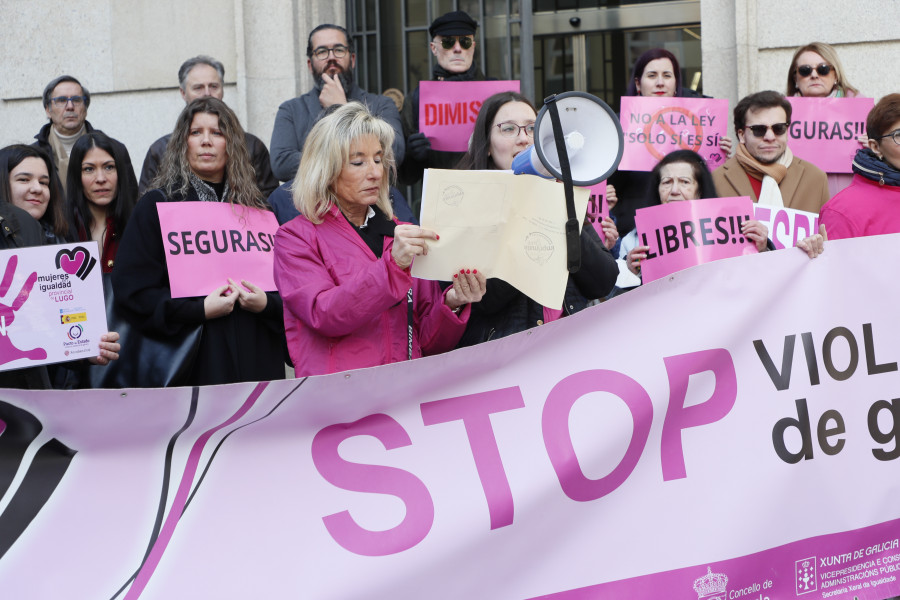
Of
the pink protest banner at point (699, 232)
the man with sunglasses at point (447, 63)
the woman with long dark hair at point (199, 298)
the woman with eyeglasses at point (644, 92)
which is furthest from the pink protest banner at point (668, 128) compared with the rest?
the woman with long dark hair at point (199, 298)

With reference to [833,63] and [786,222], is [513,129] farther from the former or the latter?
[833,63]

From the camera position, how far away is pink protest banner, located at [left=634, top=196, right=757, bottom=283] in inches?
154

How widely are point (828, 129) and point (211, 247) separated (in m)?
3.24

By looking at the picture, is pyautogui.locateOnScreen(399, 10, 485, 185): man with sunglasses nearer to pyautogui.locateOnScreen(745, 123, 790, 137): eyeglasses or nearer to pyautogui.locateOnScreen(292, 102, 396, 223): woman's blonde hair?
pyautogui.locateOnScreen(745, 123, 790, 137): eyeglasses

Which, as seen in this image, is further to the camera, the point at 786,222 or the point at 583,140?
the point at 786,222

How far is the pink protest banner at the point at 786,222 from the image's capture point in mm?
4320

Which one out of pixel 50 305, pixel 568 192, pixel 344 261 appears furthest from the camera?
pixel 50 305

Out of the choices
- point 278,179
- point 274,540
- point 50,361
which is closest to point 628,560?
point 274,540

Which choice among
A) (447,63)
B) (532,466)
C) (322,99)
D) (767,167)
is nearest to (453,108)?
(447,63)

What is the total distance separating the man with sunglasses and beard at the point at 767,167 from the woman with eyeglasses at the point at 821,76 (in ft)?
2.12

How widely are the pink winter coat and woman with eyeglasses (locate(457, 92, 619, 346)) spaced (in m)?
0.16

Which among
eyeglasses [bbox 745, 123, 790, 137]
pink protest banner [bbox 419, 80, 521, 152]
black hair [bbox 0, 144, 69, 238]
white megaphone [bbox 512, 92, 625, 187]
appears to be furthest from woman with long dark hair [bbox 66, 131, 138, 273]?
eyeglasses [bbox 745, 123, 790, 137]

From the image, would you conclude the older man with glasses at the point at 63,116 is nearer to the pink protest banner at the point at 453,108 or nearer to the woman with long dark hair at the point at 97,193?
the woman with long dark hair at the point at 97,193

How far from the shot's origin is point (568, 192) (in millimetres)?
3092
